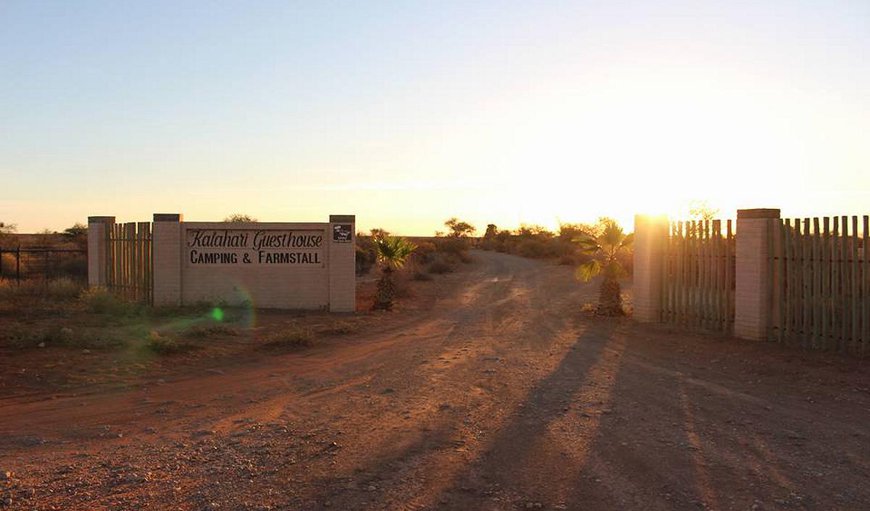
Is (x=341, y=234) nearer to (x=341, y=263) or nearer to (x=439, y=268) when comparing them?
(x=341, y=263)

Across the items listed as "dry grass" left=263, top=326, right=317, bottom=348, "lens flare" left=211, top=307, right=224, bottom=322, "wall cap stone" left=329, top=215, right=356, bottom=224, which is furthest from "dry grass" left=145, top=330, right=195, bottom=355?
"wall cap stone" left=329, top=215, right=356, bottom=224

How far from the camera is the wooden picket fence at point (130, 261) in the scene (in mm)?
21031

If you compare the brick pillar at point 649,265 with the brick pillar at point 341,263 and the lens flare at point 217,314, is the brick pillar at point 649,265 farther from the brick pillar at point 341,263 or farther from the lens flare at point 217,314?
the lens flare at point 217,314

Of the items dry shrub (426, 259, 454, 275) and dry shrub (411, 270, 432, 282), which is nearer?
dry shrub (411, 270, 432, 282)

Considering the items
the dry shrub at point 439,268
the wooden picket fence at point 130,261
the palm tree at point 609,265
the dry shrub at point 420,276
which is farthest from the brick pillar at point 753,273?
the dry shrub at point 439,268

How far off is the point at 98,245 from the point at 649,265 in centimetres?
1649

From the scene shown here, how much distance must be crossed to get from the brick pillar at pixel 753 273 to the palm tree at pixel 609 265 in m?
4.47

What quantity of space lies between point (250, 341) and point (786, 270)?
10.8 meters

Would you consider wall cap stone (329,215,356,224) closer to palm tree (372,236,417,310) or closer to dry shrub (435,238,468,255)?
palm tree (372,236,417,310)

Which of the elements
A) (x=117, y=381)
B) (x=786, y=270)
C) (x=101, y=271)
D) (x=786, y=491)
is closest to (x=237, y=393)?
(x=117, y=381)

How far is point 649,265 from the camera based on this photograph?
17844 millimetres

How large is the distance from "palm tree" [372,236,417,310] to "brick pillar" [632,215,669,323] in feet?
23.0

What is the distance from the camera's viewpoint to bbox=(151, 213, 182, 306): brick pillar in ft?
67.6

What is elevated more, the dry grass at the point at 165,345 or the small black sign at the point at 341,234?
the small black sign at the point at 341,234
